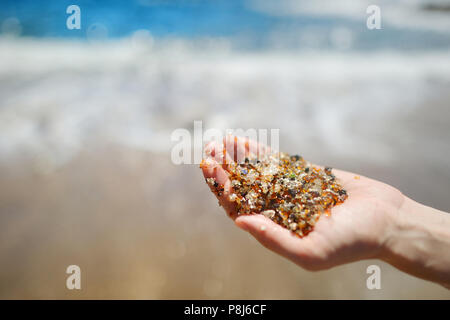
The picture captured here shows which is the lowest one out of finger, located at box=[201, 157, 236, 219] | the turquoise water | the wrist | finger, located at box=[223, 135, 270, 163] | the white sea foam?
the wrist

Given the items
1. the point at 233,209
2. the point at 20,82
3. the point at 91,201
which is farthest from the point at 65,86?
the point at 233,209

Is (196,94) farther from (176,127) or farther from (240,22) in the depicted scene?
(240,22)

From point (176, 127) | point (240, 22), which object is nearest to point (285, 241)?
point (176, 127)

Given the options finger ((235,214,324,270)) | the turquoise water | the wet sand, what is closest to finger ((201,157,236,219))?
finger ((235,214,324,270))

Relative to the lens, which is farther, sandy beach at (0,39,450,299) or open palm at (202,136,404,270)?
sandy beach at (0,39,450,299)

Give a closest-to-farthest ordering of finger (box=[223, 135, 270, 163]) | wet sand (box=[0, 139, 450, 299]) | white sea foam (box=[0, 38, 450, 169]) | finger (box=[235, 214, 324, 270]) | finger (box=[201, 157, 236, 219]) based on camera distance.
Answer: finger (box=[235, 214, 324, 270]) → finger (box=[201, 157, 236, 219]) → finger (box=[223, 135, 270, 163]) → wet sand (box=[0, 139, 450, 299]) → white sea foam (box=[0, 38, 450, 169])

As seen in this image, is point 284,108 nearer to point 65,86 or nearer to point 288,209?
point 288,209

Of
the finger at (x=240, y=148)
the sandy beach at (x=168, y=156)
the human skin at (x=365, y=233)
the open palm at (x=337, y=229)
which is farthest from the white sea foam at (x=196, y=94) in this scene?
the open palm at (x=337, y=229)

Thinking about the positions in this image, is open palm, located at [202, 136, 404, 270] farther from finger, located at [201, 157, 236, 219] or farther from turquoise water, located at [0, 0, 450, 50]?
turquoise water, located at [0, 0, 450, 50]
